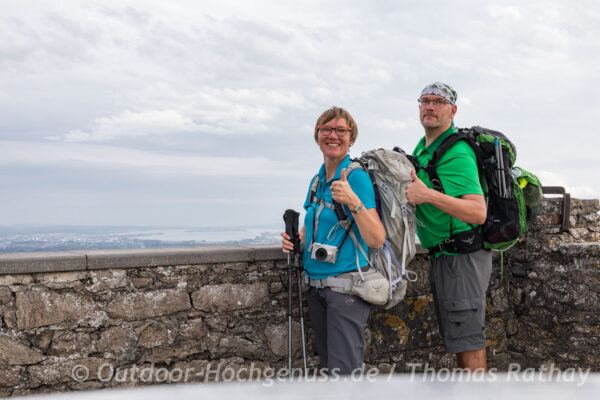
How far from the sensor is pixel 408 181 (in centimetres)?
314

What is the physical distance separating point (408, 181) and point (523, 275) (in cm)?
237

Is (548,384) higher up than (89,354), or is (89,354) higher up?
(548,384)

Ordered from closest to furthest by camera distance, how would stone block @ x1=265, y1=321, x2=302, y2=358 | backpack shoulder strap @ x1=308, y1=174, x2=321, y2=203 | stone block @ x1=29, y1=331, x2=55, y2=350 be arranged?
backpack shoulder strap @ x1=308, y1=174, x2=321, y2=203
stone block @ x1=29, y1=331, x2=55, y2=350
stone block @ x1=265, y1=321, x2=302, y2=358

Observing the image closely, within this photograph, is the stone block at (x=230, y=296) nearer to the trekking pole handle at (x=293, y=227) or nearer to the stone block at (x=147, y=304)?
the stone block at (x=147, y=304)

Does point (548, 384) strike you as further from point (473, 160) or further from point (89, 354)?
point (89, 354)

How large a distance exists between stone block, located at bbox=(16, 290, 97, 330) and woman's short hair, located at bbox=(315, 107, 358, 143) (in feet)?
6.16

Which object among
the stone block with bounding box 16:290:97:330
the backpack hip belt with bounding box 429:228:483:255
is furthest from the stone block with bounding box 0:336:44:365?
the backpack hip belt with bounding box 429:228:483:255

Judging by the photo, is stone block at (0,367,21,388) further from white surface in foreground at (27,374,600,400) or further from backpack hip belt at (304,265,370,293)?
white surface in foreground at (27,374,600,400)

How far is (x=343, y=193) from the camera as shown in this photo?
2.83 metres

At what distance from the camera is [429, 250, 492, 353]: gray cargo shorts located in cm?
336

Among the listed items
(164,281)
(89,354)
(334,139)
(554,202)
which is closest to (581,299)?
(554,202)

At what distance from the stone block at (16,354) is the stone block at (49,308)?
11cm

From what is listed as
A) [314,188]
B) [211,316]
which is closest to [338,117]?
[314,188]

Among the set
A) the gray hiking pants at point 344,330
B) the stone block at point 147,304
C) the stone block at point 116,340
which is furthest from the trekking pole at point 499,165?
the stone block at point 116,340
